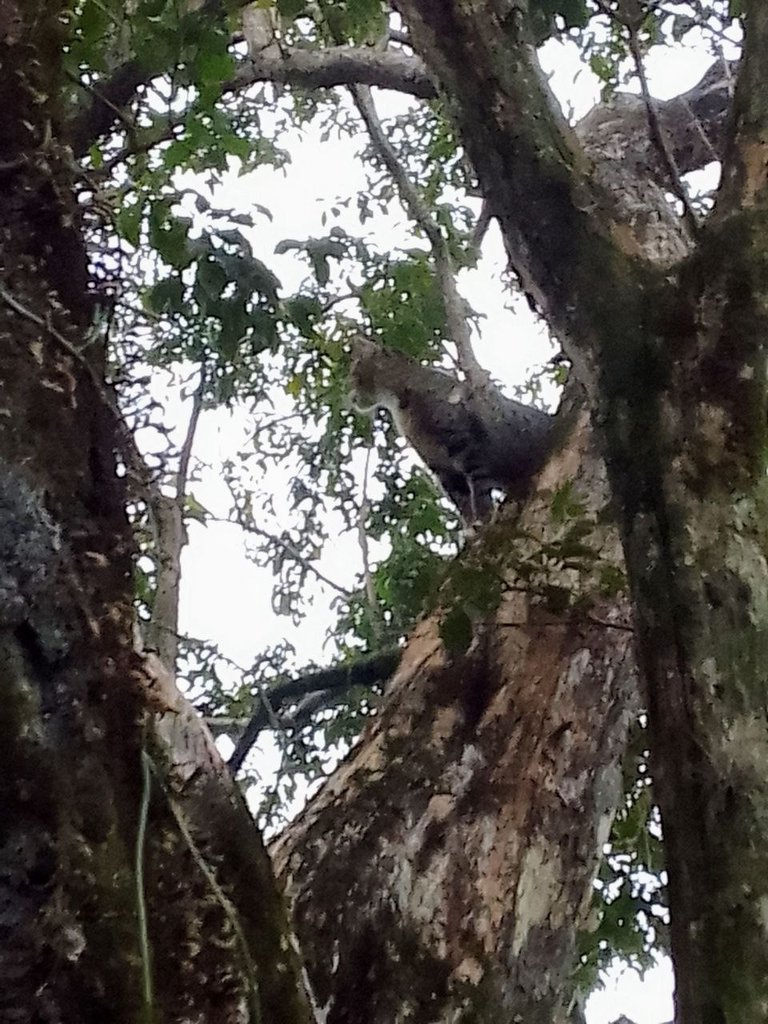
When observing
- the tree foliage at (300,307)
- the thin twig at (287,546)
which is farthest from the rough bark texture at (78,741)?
the thin twig at (287,546)

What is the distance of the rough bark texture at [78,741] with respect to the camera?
1081mm

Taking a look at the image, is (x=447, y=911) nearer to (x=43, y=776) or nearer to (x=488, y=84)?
(x=43, y=776)

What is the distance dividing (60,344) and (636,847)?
6.31 feet

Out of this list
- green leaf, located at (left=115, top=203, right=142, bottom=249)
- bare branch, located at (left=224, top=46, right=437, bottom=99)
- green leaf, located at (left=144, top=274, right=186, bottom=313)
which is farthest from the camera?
bare branch, located at (left=224, top=46, right=437, bottom=99)

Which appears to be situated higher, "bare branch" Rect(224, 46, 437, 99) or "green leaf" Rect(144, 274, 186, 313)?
"bare branch" Rect(224, 46, 437, 99)

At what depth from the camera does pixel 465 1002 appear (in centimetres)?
169

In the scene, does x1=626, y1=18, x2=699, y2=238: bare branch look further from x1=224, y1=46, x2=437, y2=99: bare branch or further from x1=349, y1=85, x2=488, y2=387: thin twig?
x1=224, y1=46, x2=437, y2=99: bare branch

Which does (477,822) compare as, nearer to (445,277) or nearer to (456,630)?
(456,630)

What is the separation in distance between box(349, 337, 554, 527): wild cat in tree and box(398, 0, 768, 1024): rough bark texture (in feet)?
2.71

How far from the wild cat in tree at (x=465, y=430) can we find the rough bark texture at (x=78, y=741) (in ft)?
4.31

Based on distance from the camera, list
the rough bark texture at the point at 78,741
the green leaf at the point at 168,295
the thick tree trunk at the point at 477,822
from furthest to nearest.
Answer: the green leaf at the point at 168,295 < the thick tree trunk at the point at 477,822 < the rough bark texture at the point at 78,741

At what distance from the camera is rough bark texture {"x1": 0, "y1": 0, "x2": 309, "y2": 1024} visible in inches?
42.6

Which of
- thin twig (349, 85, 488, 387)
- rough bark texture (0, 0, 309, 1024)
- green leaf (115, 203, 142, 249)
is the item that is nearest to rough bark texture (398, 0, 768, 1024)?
rough bark texture (0, 0, 309, 1024)

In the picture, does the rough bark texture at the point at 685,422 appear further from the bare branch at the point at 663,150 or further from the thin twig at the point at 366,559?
the thin twig at the point at 366,559
